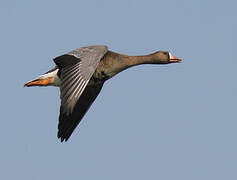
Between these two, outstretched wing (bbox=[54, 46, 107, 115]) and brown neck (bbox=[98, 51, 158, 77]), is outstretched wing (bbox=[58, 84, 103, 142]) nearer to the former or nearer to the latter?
brown neck (bbox=[98, 51, 158, 77])

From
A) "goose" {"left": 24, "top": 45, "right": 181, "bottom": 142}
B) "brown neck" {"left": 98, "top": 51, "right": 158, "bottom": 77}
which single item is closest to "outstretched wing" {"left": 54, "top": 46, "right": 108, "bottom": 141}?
"goose" {"left": 24, "top": 45, "right": 181, "bottom": 142}

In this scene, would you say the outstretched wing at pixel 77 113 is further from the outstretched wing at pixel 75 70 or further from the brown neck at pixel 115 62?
the outstretched wing at pixel 75 70

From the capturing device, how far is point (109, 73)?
44.3ft

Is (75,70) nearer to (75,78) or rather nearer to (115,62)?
(75,78)

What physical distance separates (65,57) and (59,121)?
2370 mm

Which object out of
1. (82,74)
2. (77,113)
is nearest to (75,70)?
(82,74)

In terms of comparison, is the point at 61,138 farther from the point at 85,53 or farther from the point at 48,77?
the point at 85,53

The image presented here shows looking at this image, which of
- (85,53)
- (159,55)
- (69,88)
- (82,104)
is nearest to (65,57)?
(85,53)

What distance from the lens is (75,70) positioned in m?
12.0

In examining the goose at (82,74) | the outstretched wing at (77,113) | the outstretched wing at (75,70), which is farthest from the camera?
the outstretched wing at (77,113)

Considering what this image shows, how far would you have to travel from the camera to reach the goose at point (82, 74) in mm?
11516

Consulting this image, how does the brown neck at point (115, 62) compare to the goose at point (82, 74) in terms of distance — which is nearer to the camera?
the goose at point (82, 74)

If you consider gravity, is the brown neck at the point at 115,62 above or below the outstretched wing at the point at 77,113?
above

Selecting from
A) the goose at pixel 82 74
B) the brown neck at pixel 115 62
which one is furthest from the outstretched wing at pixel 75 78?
the brown neck at pixel 115 62
